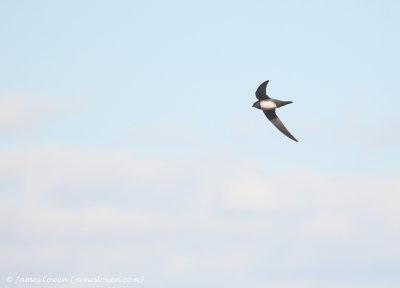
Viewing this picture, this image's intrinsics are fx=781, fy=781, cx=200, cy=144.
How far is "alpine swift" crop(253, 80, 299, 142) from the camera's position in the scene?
61.4 metres

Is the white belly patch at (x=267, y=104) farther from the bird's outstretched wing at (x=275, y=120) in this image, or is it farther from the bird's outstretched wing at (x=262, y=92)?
the bird's outstretched wing at (x=275, y=120)

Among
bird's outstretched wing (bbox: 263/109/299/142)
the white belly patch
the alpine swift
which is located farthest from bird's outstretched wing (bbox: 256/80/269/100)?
bird's outstretched wing (bbox: 263/109/299/142)

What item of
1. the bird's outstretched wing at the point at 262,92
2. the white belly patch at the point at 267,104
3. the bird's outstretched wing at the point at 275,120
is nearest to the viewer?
the bird's outstretched wing at the point at 262,92

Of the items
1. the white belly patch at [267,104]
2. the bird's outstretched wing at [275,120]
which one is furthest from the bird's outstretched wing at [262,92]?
the bird's outstretched wing at [275,120]

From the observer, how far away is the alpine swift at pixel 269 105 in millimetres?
61416

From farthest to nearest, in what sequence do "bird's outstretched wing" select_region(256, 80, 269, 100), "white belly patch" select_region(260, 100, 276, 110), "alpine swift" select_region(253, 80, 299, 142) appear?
1. "white belly patch" select_region(260, 100, 276, 110)
2. "alpine swift" select_region(253, 80, 299, 142)
3. "bird's outstretched wing" select_region(256, 80, 269, 100)

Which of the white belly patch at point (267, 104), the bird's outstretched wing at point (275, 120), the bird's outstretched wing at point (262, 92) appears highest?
the bird's outstretched wing at point (262, 92)

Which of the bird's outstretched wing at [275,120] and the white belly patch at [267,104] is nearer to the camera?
the white belly patch at [267,104]

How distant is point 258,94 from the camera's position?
61969 millimetres

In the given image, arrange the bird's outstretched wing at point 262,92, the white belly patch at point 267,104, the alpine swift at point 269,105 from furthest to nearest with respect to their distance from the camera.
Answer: the white belly patch at point 267,104 < the alpine swift at point 269,105 < the bird's outstretched wing at point 262,92

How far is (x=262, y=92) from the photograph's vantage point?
6172 cm

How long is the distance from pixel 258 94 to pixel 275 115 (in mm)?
3052

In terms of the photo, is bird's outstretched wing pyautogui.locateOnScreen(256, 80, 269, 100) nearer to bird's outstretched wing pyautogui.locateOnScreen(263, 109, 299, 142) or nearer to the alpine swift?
the alpine swift

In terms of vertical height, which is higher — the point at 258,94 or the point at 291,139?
the point at 258,94
